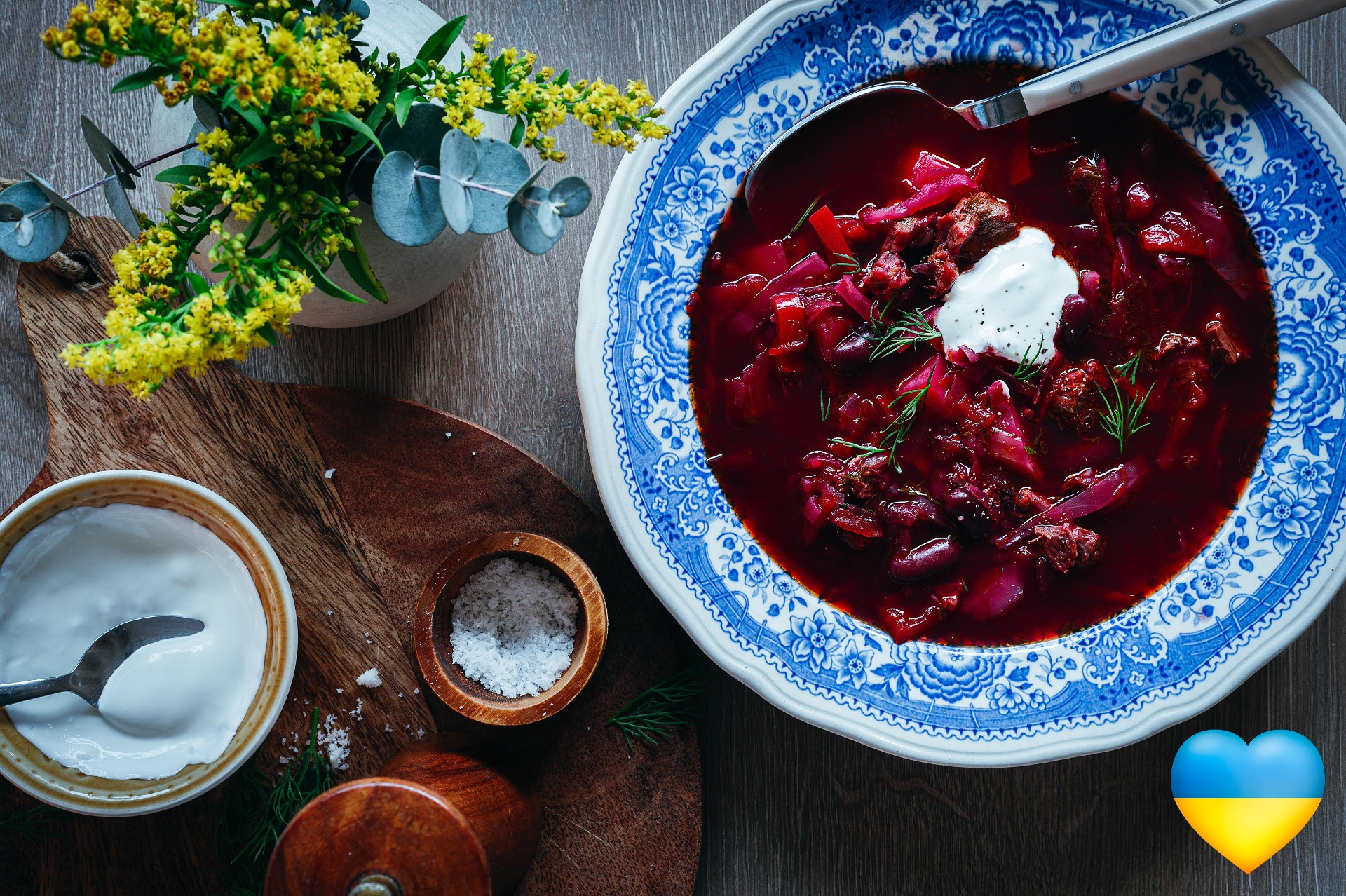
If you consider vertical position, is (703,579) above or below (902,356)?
below

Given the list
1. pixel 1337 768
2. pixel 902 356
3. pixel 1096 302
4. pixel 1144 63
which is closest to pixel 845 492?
pixel 902 356

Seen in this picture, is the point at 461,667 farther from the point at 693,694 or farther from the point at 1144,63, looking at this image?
the point at 1144,63

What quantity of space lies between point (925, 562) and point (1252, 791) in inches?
43.5

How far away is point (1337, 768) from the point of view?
9.29ft

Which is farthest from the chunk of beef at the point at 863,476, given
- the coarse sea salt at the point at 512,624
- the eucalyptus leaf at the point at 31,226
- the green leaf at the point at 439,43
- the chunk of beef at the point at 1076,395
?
the eucalyptus leaf at the point at 31,226

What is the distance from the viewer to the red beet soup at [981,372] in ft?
8.30

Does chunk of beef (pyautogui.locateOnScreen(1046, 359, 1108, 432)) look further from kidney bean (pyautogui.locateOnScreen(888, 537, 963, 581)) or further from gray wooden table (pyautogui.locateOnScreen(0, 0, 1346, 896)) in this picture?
gray wooden table (pyautogui.locateOnScreen(0, 0, 1346, 896))

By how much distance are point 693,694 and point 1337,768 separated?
1.98 m

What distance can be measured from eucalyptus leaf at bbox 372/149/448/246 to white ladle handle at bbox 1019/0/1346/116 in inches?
64.3

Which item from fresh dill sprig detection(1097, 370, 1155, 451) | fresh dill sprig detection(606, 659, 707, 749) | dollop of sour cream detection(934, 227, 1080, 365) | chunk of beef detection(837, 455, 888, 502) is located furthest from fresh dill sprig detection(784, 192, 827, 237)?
fresh dill sprig detection(606, 659, 707, 749)

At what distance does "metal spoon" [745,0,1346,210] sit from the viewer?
2365 mm

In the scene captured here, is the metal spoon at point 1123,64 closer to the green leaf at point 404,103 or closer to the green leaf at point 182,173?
the green leaf at point 404,103

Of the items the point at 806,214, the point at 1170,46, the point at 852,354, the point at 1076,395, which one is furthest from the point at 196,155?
→ the point at 1170,46

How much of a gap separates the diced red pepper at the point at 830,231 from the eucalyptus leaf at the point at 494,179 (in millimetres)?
1090
